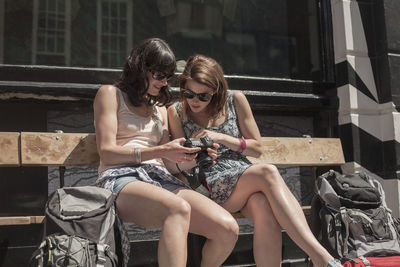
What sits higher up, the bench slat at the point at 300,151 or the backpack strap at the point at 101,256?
the bench slat at the point at 300,151

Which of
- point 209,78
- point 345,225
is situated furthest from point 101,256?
point 345,225

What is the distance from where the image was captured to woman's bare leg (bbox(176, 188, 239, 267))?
9.15 feet

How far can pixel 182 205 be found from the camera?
2625 millimetres

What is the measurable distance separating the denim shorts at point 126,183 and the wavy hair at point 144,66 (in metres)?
0.58

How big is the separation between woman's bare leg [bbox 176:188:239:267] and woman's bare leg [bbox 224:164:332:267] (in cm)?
28

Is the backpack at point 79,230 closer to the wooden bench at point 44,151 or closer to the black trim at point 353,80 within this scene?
the wooden bench at point 44,151

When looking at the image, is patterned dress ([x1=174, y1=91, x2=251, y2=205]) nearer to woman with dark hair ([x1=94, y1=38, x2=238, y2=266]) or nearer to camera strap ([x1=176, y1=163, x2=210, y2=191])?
camera strap ([x1=176, y1=163, x2=210, y2=191])

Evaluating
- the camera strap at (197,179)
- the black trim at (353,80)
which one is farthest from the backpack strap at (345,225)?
the black trim at (353,80)

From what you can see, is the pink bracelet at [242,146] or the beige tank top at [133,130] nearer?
the beige tank top at [133,130]

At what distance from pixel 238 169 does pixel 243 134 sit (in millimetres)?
448

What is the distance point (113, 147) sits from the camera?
2.96 m

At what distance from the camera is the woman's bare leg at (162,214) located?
2.49 metres

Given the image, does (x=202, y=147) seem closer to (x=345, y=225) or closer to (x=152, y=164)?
(x=152, y=164)

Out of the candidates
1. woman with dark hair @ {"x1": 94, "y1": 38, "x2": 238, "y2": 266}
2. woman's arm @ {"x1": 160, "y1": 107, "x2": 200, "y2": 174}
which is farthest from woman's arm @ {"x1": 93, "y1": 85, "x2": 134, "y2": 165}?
woman's arm @ {"x1": 160, "y1": 107, "x2": 200, "y2": 174}
